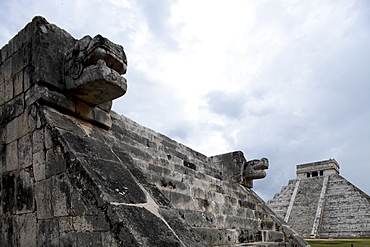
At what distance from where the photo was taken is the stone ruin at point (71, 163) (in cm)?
272

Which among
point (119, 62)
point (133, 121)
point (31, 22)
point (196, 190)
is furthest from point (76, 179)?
point (133, 121)

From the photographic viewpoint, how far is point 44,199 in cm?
314

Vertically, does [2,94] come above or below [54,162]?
above

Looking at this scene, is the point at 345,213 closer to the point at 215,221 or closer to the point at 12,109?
the point at 215,221

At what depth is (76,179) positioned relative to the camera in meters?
2.87

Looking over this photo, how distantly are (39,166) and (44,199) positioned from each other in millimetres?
363

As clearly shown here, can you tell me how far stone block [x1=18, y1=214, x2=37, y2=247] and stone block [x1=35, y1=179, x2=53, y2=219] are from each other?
15 centimetres

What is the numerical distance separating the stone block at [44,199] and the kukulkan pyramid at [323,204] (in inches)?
1030

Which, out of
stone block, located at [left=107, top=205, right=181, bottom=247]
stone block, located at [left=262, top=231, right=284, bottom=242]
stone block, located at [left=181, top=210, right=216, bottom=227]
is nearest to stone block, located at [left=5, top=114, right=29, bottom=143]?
stone block, located at [left=107, top=205, right=181, bottom=247]

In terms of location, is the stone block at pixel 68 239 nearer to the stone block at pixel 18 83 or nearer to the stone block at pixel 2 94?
the stone block at pixel 18 83

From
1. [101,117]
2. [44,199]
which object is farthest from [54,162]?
[101,117]

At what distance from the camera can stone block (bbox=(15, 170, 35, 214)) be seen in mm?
3311

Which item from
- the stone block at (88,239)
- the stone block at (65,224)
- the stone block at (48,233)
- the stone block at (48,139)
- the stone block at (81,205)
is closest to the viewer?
the stone block at (88,239)

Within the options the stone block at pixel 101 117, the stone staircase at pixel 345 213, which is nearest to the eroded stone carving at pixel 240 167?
the stone block at pixel 101 117
